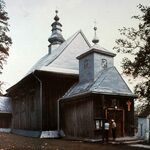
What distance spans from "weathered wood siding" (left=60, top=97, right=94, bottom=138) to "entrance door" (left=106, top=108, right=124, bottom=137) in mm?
1589

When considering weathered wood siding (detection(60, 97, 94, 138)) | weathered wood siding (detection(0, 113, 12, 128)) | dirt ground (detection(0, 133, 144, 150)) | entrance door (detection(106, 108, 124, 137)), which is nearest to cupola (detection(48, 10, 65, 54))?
weathered wood siding (detection(0, 113, 12, 128))

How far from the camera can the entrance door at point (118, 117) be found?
23.4 meters

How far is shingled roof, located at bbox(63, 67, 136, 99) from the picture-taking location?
22.9 metres

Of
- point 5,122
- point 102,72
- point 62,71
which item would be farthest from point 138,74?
point 5,122

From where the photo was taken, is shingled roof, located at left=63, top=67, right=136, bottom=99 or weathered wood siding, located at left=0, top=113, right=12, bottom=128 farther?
weathered wood siding, located at left=0, top=113, right=12, bottom=128

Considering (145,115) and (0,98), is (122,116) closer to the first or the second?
(145,115)

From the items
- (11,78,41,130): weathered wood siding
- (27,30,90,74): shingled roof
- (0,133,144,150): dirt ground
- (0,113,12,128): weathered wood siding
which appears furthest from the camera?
(0,113,12,128): weathered wood siding

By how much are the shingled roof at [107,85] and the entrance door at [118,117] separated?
55.5 inches

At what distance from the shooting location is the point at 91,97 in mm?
22484

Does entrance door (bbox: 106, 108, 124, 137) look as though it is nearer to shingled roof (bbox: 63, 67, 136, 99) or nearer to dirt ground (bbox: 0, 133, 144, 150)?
shingled roof (bbox: 63, 67, 136, 99)

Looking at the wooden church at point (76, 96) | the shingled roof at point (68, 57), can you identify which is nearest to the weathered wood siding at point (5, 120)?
the wooden church at point (76, 96)

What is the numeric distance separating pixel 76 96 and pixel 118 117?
362 cm

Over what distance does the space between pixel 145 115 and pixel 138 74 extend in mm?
16119

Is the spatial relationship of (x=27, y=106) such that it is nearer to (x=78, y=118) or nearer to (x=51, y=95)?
(x=51, y=95)
